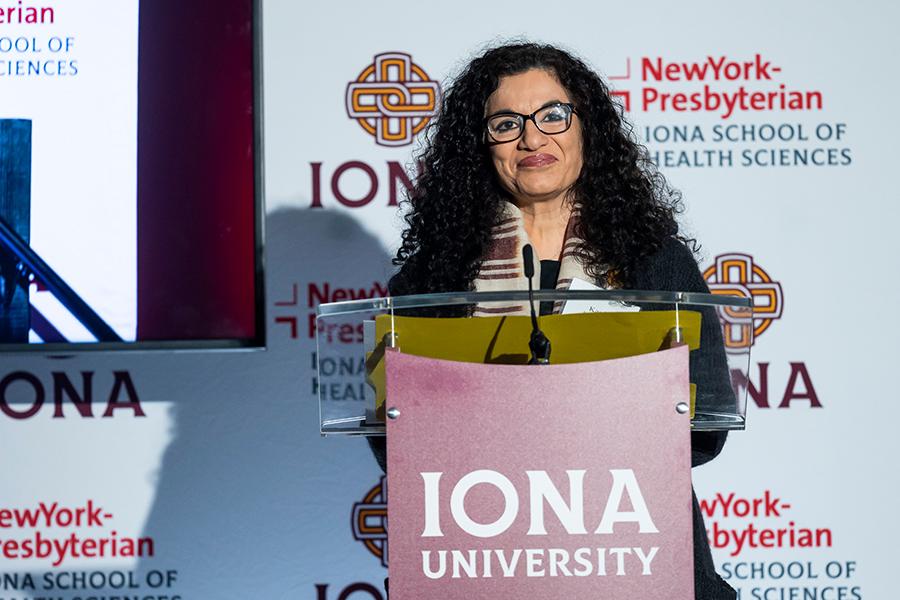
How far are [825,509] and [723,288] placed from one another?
2.02 feet

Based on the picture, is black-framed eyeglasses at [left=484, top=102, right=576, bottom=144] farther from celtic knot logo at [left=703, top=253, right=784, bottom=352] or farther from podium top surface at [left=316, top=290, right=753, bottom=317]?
celtic knot logo at [left=703, top=253, right=784, bottom=352]

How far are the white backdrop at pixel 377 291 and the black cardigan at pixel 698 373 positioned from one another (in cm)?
96

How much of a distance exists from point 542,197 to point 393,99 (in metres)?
1.14

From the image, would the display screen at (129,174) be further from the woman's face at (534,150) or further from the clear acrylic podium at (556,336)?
the clear acrylic podium at (556,336)

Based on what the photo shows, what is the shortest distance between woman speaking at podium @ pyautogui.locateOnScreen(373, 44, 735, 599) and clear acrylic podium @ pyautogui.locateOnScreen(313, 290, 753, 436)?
32cm

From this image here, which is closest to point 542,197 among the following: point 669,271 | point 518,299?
point 669,271

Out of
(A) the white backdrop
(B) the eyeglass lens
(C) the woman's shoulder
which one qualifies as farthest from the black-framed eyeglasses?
(A) the white backdrop

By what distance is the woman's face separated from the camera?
1.62 m

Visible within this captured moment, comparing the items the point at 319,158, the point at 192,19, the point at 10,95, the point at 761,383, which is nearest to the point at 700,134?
the point at 761,383

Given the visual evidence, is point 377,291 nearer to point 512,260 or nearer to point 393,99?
point 393,99

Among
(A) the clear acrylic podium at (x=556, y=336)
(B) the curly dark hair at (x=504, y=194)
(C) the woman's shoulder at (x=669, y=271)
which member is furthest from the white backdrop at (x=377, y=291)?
(A) the clear acrylic podium at (x=556, y=336)

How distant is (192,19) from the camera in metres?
2.67

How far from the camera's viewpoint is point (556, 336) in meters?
1.10

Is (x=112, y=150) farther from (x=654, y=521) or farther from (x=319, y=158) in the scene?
(x=654, y=521)
